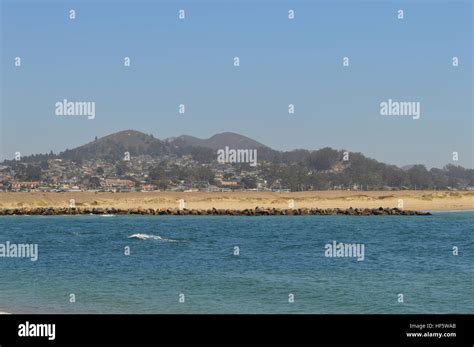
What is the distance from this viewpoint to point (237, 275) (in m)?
34.1

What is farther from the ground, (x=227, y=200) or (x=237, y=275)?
(x=227, y=200)

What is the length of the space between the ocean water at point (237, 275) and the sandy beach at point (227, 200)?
68.1m

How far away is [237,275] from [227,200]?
102m

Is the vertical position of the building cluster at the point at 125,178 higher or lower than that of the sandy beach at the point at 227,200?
higher

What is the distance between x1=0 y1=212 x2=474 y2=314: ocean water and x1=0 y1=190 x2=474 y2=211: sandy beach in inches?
2682

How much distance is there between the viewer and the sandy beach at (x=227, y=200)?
129 meters
